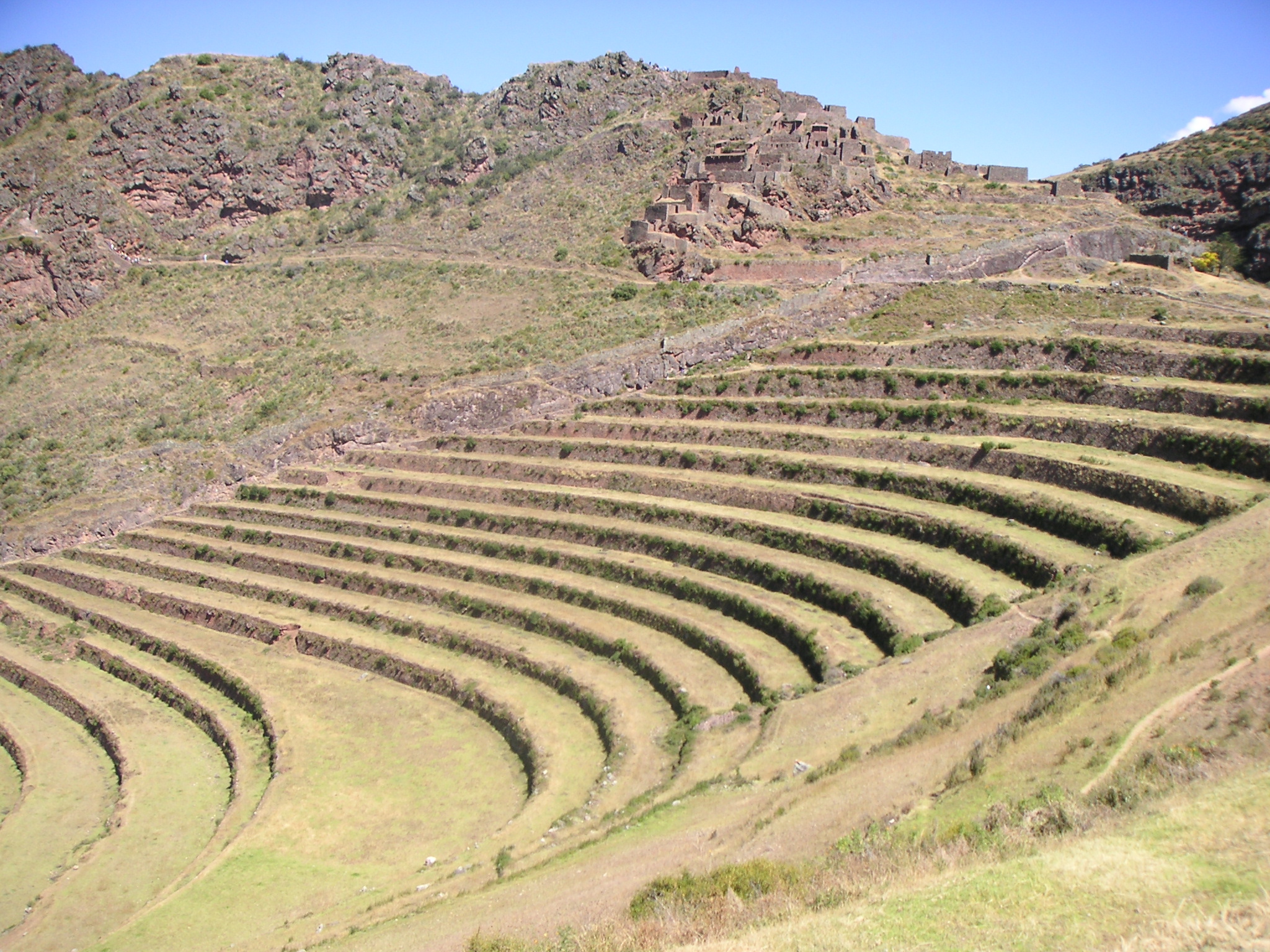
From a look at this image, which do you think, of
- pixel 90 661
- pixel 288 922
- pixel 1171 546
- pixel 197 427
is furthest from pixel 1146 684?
pixel 197 427

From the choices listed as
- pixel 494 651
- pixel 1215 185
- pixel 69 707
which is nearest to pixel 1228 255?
pixel 1215 185

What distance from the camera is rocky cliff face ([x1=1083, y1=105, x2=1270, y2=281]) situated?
4191 centimetres

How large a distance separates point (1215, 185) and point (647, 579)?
38.6m

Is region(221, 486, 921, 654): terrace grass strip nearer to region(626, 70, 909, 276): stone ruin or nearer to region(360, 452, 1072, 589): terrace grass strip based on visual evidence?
region(360, 452, 1072, 589): terrace grass strip

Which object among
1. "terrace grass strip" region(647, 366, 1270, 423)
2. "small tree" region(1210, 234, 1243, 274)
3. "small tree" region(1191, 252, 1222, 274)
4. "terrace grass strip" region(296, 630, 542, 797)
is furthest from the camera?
"small tree" region(1210, 234, 1243, 274)

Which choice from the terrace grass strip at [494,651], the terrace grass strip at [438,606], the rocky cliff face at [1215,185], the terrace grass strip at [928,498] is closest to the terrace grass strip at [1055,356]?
the terrace grass strip at [928,498]

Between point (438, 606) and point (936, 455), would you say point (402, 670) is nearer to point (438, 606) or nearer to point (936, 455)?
point (438, 606)

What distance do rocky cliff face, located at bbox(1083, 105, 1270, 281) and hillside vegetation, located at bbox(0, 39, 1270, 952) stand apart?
1.84m

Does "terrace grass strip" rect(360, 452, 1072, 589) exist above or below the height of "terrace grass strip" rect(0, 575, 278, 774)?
above

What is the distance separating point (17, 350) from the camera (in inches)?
1934

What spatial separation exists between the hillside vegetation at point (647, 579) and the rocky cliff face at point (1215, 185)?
6.03 feet

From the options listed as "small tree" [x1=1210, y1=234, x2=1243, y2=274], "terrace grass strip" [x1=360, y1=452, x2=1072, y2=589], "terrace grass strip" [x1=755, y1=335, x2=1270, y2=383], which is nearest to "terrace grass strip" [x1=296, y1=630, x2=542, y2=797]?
"terrace grass strip" [x1=360, y1=452, x2=1072, y2=589]

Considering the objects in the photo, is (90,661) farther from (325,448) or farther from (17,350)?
(17,350)

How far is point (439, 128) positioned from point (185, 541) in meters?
46.6
